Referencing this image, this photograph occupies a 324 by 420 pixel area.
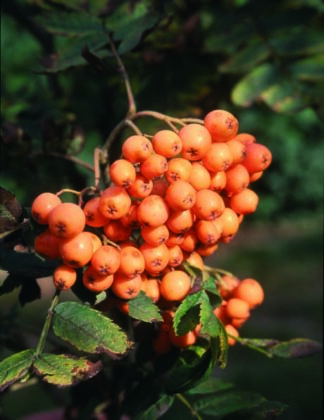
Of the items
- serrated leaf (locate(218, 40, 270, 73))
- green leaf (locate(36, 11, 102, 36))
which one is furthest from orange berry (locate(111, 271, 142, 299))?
serrated leaf (locate(218, 40, 270, 73))

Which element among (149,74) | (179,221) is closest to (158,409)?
(179,221)

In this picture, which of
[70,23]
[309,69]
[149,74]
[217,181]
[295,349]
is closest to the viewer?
[217,181]

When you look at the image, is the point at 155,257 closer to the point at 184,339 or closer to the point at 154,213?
the point at 154,213

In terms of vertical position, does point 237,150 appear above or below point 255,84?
above

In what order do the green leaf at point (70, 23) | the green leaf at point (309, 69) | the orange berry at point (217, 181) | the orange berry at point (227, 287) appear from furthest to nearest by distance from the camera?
the green leaf at point (309, 69)
the green leaf at point (70, 23)
the orange berry at point (227, 287)
the orange berry at point (217, 181)

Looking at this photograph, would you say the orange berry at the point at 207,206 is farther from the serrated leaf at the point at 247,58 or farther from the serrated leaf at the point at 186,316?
the serrated leaf at the point at 247,58

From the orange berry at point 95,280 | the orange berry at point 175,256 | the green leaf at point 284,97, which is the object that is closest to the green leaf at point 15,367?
the orange berry at point 95,280
